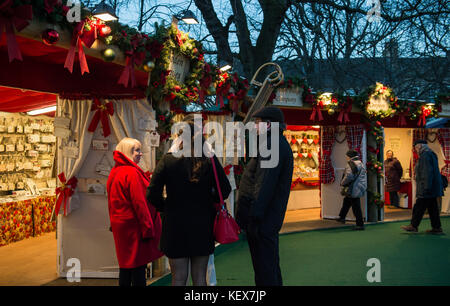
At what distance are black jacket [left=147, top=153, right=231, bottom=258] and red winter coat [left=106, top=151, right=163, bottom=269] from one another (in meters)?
0.50

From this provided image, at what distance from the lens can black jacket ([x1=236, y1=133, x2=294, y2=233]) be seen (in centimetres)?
354

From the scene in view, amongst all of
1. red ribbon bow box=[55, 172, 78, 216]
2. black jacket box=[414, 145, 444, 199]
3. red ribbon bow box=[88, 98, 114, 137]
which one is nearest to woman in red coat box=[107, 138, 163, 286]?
red ribbon bow box=[88, 98, 114, 137]

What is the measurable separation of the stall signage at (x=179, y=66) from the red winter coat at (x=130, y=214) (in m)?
1.73

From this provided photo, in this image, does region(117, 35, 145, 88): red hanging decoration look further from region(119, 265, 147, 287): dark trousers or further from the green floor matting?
the green floor matting

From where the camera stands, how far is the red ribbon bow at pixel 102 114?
527 cm

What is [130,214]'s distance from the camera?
382 centimetres

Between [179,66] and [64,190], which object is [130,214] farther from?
[179,66]

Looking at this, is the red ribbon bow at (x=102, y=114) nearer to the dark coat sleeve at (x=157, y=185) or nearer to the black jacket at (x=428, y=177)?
the dark coat sleeve at (x=157, y=185)

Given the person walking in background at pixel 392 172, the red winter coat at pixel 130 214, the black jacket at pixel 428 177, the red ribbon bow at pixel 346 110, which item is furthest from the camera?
the person walking in background at pixel 392 172

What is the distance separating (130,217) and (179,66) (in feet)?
7.73

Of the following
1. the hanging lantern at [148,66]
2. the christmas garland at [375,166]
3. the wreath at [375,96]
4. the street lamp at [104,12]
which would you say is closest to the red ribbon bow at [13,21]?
the street lamp at [104,12]

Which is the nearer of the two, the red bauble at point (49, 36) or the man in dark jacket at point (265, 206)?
the man in dark jacket at point (265, 206)
